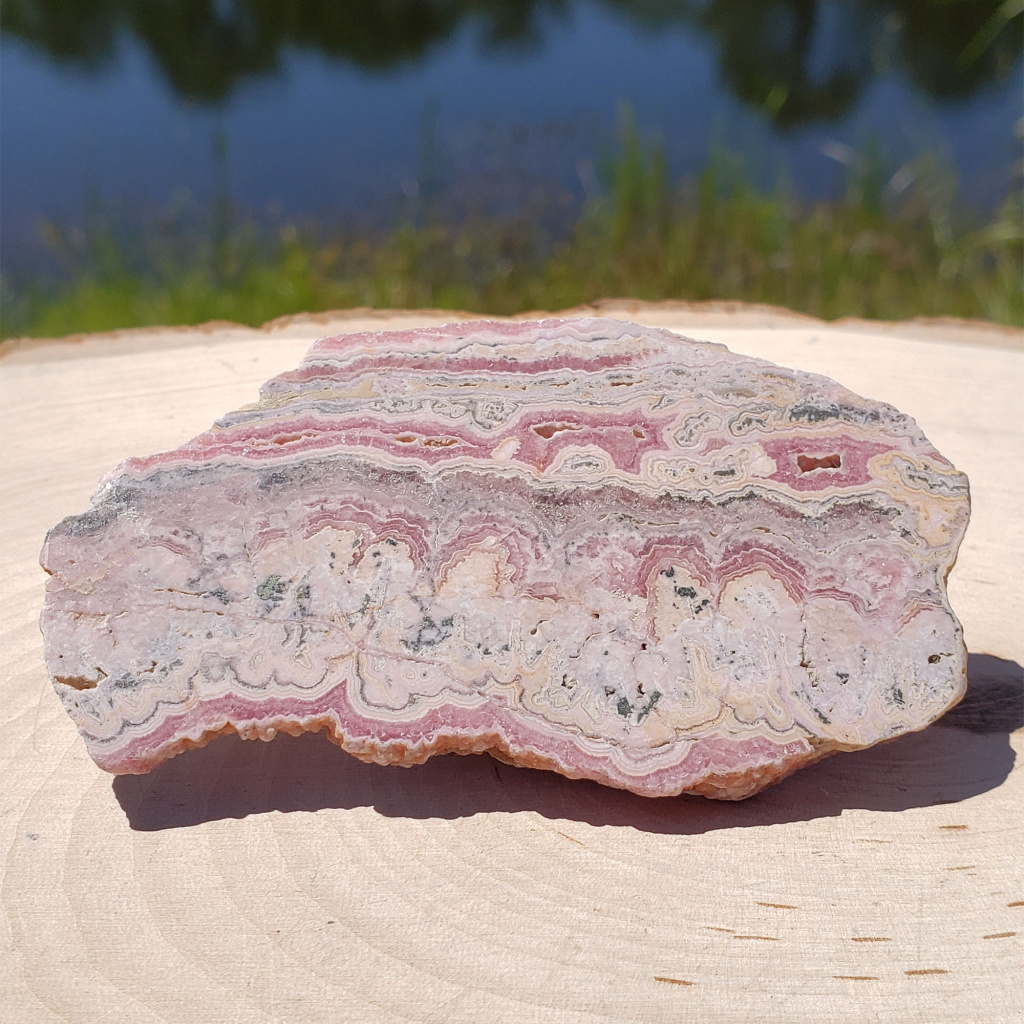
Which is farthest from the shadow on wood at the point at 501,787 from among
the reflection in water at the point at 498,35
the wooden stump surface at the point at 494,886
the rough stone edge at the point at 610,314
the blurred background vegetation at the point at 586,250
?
the reflection in water at the point at 498,35

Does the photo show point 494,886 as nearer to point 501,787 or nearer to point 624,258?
point 501,787

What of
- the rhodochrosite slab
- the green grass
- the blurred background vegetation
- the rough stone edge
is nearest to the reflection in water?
the blurred background vegetation

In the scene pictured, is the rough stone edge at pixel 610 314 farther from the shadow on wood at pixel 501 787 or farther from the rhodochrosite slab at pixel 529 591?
the shadow on wood at pixel 501 787

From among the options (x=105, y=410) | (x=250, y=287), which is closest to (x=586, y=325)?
(x=105, y=410)

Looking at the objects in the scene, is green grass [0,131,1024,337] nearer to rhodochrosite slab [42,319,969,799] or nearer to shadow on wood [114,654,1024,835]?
rhodochrosite slab [42,319,969,799]

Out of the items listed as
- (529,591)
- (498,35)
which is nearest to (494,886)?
(529,591)

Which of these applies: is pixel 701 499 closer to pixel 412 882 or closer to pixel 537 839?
pixel 537 839
